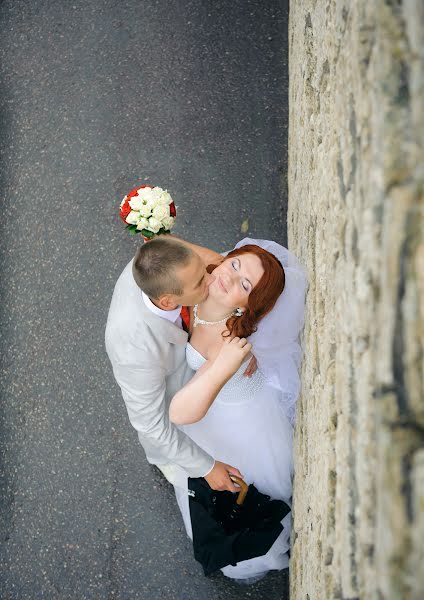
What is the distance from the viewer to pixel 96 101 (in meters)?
4.98

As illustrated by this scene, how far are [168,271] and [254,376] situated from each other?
3.13 ft

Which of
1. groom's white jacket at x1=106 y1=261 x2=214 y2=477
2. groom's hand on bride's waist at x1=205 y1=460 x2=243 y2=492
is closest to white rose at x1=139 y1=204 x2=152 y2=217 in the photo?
groom's white jacket at x1=106 y1=261 x2=214 y2=477

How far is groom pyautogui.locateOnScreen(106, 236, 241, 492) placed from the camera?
7.93 feet

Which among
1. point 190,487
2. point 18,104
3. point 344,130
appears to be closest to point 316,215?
point 344,130

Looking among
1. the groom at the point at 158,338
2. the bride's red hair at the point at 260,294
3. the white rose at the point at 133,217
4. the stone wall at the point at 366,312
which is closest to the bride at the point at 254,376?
the bride's red hair at the point at 260,294

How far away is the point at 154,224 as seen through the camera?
2893 millimetres

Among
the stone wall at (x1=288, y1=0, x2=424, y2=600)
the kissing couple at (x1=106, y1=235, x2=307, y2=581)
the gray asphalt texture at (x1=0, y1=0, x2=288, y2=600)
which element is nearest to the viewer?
the stone wall at (x1=288, y1=0, x2=424, y2=600)

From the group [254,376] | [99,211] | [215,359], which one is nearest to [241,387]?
[254,376]

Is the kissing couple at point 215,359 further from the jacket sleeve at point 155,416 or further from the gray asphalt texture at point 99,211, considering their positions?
the gray asphalt texture at point 99,211

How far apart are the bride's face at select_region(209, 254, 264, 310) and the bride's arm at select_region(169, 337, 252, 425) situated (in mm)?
190

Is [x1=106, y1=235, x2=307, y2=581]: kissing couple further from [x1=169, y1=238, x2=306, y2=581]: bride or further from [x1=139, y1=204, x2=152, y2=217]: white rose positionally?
[x1=139, y1=204, x2=152, y2=217]: white rose

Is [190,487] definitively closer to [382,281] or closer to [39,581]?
[39,581]

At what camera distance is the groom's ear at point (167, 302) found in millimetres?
2479

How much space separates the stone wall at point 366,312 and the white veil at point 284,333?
21 cm
